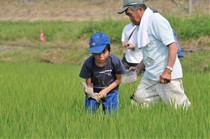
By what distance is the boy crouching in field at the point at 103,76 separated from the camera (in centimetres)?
464

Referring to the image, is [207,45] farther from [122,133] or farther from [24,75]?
[122,133]

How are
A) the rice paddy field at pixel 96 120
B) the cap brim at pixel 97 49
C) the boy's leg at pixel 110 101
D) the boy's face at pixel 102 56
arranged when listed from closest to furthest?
the rice paddy field at pixel 96 120
the cap brim at pixel 97 49
the boy's face at pixel 102 56
the boy's leg at pixel 110 101

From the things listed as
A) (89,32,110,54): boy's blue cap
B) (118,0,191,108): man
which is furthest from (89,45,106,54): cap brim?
(118,0,191,108): man

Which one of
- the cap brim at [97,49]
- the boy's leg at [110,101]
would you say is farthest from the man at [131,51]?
the cap brim at [97,49]

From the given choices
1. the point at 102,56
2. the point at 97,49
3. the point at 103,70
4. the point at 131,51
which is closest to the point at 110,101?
the point at 103,70

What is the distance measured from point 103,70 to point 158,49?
0.49 meters

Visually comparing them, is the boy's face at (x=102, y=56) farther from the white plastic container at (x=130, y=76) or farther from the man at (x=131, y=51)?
the man at (x=131, y=51)

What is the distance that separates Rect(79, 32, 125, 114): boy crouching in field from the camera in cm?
464

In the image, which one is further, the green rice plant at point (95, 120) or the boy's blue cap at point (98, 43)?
the boy's blue cap at point (98, 43)

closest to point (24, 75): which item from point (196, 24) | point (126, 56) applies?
point (126, 56)

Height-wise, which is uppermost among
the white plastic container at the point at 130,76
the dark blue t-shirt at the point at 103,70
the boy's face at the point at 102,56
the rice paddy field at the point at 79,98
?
the boy's face at the point at 102,56

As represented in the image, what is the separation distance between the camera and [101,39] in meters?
4.49

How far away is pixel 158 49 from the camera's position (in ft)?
15.4

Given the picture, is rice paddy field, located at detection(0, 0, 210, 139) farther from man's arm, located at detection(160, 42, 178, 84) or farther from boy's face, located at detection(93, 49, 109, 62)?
boy's face, located at detection(93, 49, 109, 62)
